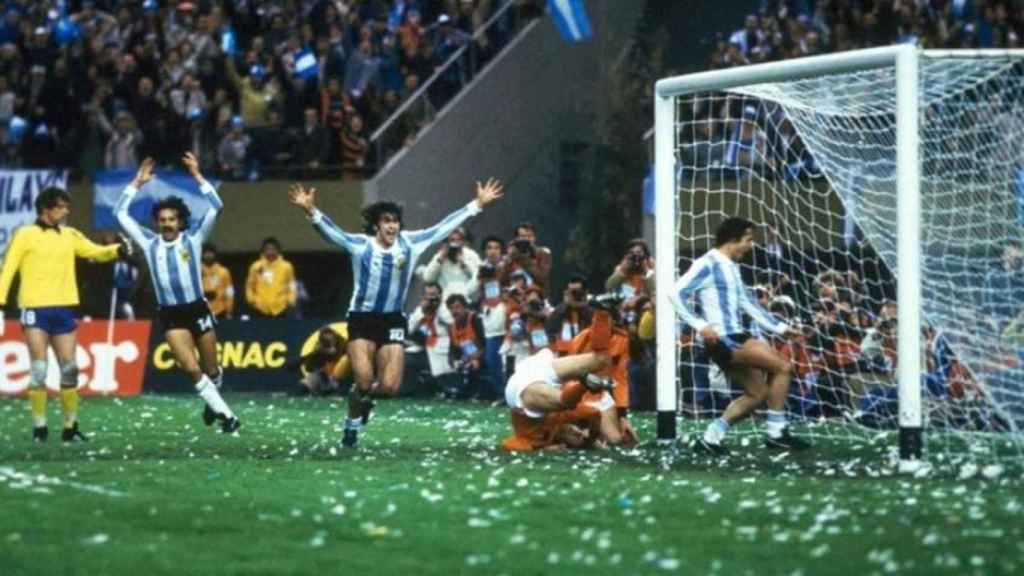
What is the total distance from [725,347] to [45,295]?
5.67 meters

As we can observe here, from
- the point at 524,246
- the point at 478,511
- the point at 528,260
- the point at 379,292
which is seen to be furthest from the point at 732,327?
the point at 528,260

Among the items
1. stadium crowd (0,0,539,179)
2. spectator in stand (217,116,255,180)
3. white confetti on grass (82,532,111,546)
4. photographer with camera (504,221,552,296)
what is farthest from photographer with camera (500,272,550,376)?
white confetti on grass (82,532,111,546)

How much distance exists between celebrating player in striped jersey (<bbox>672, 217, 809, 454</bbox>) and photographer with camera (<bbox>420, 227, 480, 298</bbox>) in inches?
384

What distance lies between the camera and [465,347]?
25391 millimetres

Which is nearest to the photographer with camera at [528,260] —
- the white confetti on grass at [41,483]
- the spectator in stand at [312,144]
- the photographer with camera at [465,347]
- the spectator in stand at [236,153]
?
the photographer with camera at [465,347]

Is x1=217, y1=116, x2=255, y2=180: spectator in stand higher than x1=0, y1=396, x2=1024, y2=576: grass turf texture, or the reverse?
x1=217, y1=116, x2=255, y2=180: spectator in stand

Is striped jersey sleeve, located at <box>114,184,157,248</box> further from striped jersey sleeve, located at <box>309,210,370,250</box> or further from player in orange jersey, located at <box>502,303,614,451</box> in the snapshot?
player in orange jersey, located at <box>502,303,614,451</box>

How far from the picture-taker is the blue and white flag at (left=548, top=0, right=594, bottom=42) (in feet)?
92.8

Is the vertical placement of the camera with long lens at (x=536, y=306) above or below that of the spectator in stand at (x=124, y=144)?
below

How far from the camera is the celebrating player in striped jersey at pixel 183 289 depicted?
720 inches

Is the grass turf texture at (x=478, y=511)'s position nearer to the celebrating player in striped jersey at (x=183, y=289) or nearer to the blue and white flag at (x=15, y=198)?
the celebrating player in striped jersey at (x=183, y=289)

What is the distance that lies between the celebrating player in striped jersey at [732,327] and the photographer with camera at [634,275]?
7.94 feet

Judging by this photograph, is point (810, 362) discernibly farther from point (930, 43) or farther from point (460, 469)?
point (930, 43)

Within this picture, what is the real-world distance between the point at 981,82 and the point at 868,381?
4.28 m
